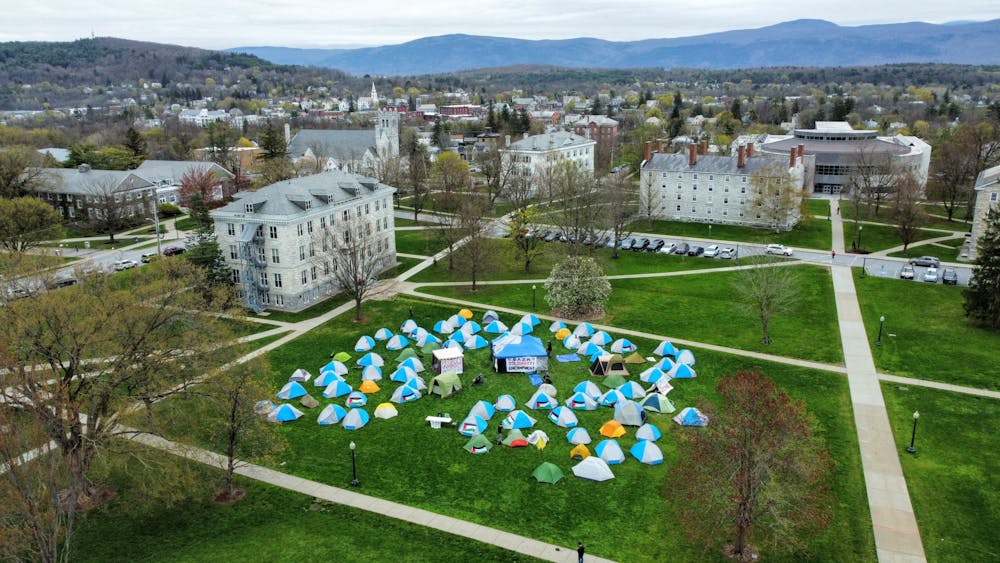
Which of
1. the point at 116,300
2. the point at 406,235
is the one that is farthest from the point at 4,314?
the point at 406,235

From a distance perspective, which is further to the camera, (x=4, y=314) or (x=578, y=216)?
(x=578, y=216)

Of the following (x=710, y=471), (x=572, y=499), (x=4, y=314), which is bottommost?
(x=572, y=499)

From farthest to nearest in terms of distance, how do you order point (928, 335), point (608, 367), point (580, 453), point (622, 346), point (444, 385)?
point (928, 335), point (622, 346), point (608, 367), point (444, 385), point (580, 453)

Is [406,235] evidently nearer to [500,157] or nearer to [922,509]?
[500,157]

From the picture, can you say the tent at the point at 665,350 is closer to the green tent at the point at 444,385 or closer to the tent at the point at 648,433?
the tent at the point at 648,433

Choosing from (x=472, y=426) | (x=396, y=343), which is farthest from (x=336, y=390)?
(x=472, y=426)

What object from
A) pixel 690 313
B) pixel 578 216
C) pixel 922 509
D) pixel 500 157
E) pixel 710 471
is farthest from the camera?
pixel 500 157

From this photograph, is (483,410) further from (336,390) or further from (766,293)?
(766,293)
